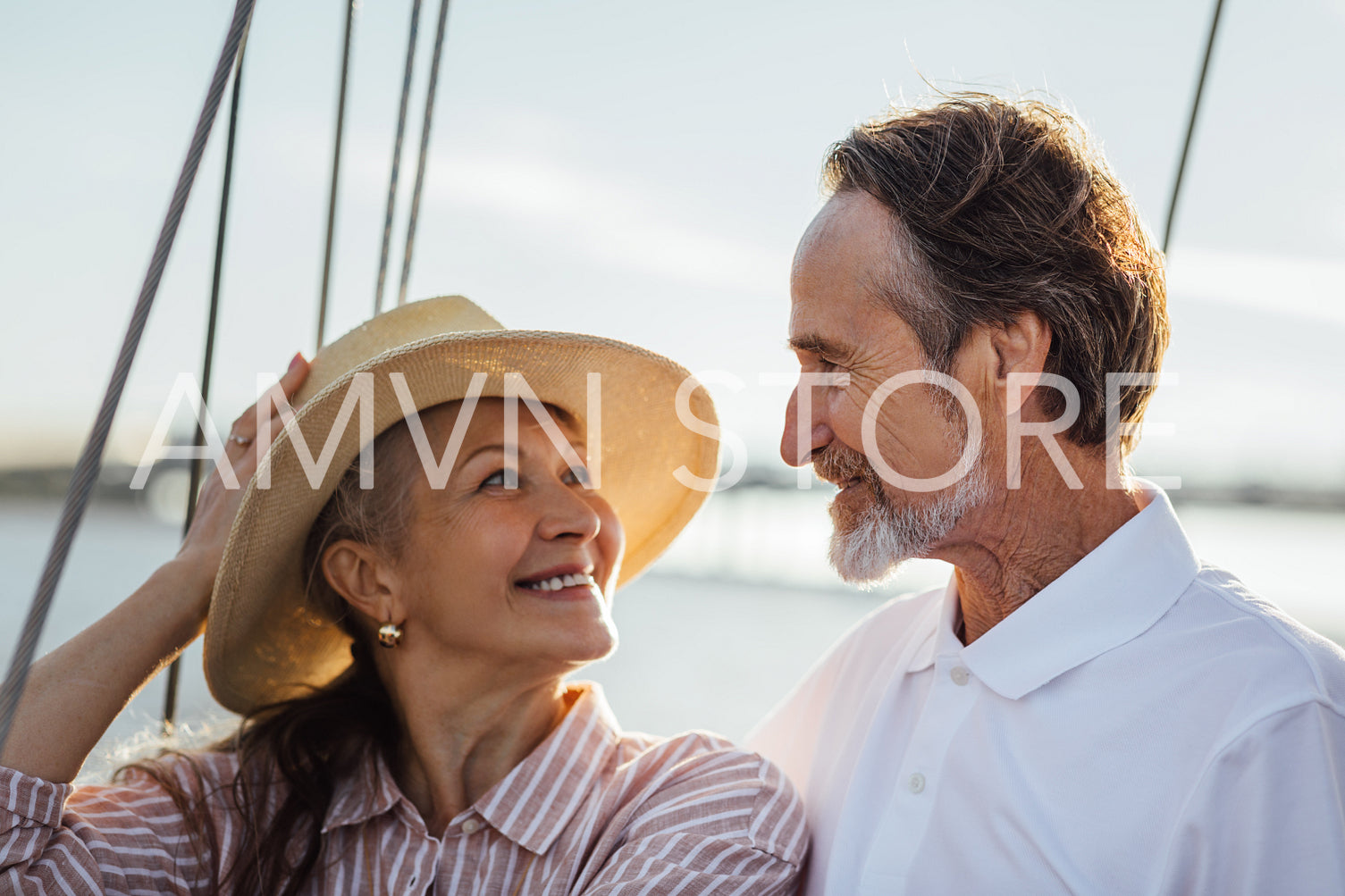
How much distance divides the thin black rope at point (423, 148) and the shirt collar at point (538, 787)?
1061 millimetres

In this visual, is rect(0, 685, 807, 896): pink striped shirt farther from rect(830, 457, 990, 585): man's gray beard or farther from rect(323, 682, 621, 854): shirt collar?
rect(830, 457, 990, 585): man's gray beard

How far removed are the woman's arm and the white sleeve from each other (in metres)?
1.56

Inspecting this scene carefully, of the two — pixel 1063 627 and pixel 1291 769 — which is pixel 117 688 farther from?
pixel 1291 769

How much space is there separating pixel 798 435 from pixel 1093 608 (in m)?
0.54

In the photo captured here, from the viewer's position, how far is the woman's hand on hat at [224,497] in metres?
1.83

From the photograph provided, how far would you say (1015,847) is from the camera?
142 centimetres

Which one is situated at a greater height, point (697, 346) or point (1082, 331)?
point (1082, 331)

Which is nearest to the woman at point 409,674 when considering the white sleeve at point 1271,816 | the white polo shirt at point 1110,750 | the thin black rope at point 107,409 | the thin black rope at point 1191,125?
the white polo shirt at point 1110,750

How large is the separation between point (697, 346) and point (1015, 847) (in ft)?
5.08

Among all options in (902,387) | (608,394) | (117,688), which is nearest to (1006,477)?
(902,387)

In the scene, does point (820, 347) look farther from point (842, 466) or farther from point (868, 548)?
point (868, 548)

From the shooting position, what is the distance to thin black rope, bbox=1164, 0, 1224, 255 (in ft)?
6.90

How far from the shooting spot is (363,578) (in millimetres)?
1823

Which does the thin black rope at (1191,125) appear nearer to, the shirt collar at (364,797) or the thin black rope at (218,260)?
the shirt collar at (364,797)
